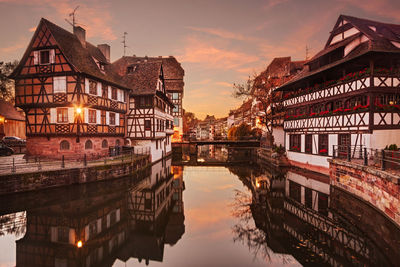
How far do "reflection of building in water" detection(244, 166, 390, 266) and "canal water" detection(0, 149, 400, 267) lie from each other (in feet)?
0.12

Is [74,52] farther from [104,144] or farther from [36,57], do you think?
[104,144]

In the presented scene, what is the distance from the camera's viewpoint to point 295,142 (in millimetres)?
26000

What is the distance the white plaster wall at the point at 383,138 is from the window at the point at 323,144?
4.26 meters

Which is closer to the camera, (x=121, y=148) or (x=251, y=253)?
(x=251, y=253)

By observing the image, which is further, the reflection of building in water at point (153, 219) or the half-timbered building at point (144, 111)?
the half-timbered building at point (144, 111)

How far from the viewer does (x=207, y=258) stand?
8.21 meters

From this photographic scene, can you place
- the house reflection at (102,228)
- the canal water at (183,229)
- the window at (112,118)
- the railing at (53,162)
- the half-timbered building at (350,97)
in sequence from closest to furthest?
1. the canal water at (183,229)
2. the house reflection at (102,228)
3. the railing at (53,162)
4. the half-timbered building at (350,97)
5. the window at (112,118)

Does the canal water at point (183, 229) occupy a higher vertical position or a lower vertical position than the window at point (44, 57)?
lower

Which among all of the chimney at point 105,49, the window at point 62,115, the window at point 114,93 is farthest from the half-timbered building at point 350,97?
the chimney at point 105,49

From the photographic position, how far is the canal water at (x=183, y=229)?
26.7 ft

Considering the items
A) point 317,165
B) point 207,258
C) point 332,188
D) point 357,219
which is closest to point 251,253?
point 207,258

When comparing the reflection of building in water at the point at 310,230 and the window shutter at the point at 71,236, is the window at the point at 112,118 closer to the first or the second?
the window shutter at the point at 71,236

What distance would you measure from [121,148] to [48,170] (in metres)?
9.81

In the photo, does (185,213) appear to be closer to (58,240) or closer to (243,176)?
(58,240)
